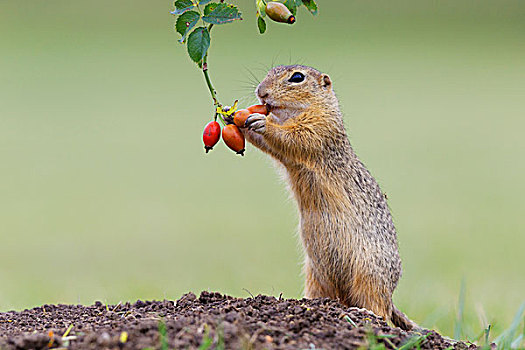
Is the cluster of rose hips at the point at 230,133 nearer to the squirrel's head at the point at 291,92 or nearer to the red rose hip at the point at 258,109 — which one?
the red rose hip at the point at 258,109

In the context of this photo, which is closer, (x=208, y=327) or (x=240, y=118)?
(x=208, y=327)

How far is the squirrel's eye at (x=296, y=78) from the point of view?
4603 mm

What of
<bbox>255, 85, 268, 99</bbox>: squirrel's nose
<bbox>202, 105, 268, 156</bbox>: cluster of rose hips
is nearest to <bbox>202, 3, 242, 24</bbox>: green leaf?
<bbox>202, 105, 268, 156</bbox>: cluster of rose hips

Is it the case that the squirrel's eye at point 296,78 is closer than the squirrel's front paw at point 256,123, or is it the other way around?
the squirrel's front paw at point 256,123

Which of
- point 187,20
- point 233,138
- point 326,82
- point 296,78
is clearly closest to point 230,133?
point 233,138

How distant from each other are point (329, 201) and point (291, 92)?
805 mm

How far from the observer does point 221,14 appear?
327 cm

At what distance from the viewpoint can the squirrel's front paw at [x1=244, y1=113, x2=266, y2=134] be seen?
407 centimetres

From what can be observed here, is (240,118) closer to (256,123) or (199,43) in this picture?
(256,123)

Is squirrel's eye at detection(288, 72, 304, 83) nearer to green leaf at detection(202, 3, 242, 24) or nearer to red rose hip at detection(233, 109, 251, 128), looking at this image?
red rose hip at detection(233, 109, 251, 128)

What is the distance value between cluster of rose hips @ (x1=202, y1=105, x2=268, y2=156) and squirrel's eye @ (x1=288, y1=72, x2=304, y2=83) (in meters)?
0.59

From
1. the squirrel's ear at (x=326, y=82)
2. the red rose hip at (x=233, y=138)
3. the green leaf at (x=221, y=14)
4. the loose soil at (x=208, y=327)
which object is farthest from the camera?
the squirrel's ear at (x=326, y=82)

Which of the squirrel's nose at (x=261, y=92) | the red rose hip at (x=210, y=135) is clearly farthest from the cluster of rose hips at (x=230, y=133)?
the squirrel's nose at (x=261, y=92)

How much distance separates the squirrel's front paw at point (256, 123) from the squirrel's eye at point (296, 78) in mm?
558
